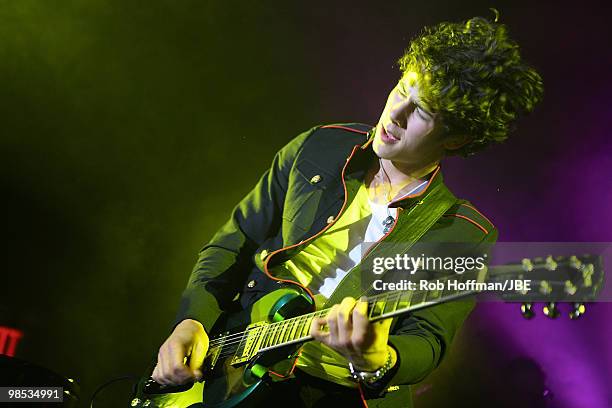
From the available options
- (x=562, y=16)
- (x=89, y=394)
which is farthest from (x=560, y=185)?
(x=89, y=394)

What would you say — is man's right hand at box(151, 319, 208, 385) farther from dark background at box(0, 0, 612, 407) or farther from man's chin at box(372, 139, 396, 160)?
dark background at box(0, 0, 612, 407)

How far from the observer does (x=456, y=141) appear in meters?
2.24

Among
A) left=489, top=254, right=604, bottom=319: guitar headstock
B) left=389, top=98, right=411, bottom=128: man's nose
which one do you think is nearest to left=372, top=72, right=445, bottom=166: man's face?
left=389, top=98, right=411, bottom=128: man's nose

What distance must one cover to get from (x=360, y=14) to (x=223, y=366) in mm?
2506

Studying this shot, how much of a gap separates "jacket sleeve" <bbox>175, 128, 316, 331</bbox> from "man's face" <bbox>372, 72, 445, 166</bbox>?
432 millimetres

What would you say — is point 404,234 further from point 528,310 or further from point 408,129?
point 528,310

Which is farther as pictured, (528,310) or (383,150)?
(383,150)

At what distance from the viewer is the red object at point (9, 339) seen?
354 cm

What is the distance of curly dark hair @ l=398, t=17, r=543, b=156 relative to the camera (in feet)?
6.81

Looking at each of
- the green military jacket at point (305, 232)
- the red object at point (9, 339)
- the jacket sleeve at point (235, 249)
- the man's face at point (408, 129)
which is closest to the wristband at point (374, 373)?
the green military jacket at point (305, 232)

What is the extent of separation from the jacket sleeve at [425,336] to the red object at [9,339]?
2.50 metres

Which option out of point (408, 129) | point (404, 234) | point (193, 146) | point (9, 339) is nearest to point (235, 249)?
point (404, 234)

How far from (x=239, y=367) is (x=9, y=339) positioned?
2.24 meters

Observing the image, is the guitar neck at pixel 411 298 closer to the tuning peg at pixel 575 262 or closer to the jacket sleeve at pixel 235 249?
the tuning peg at pixel 575 262
